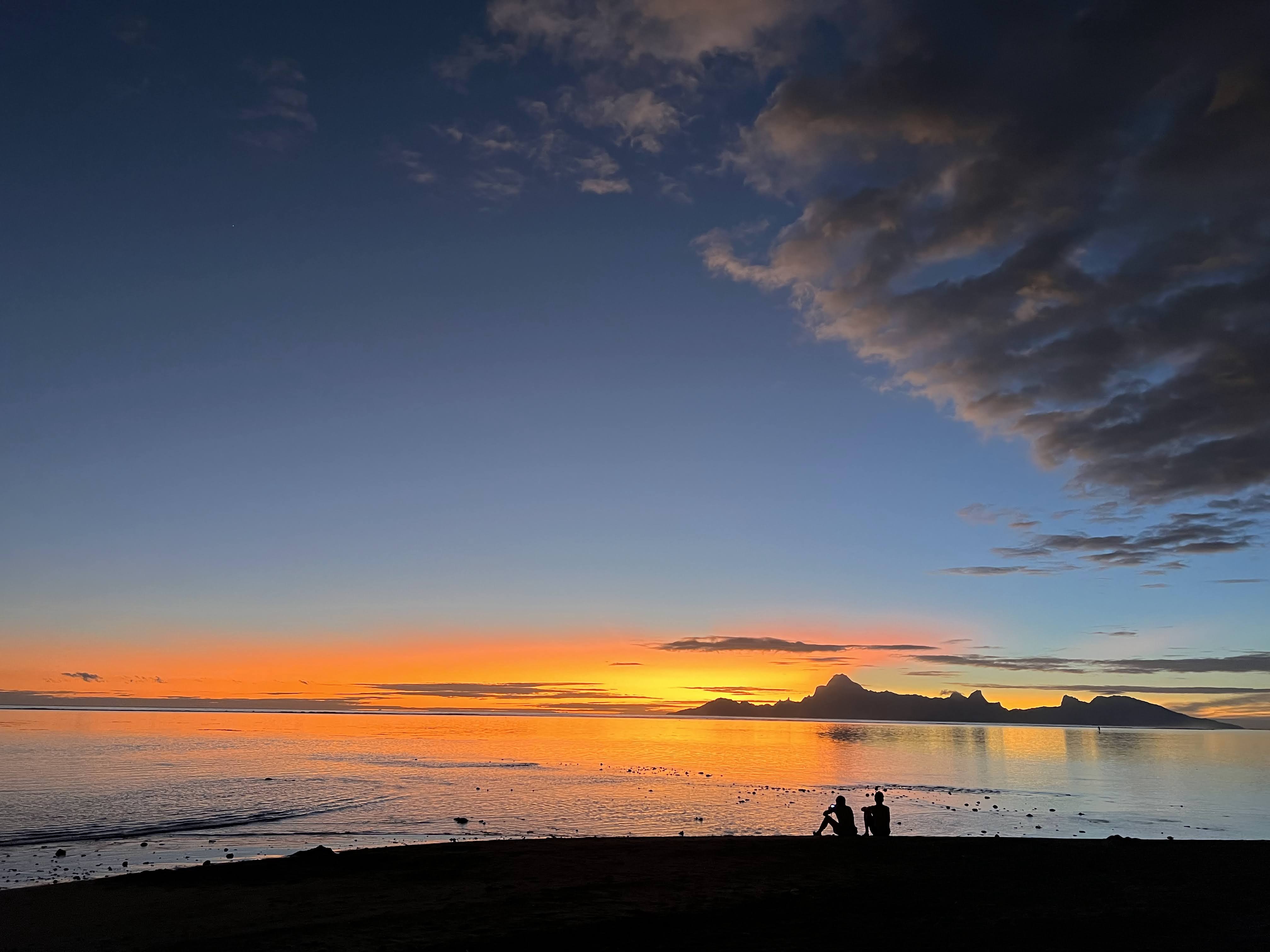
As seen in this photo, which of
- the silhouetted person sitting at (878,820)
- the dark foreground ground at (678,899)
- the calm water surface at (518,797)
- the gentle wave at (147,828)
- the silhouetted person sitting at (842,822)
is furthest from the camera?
the calm water surface at (518,797)

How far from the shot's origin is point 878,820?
34188mm

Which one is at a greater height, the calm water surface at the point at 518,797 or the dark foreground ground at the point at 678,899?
the dark foreground ground at the point at 678,899

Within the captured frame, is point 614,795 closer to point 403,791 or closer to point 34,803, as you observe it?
point 403,791

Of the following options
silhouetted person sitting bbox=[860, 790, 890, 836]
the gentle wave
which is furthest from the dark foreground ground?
the gentle wave

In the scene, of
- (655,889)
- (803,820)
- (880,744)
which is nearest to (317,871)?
(655,889)

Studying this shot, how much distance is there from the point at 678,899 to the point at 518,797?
42892 mm

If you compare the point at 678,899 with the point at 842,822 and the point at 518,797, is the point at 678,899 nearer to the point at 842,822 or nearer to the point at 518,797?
the point at 842,822

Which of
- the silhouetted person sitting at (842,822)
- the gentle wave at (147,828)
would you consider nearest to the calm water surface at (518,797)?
the gentle wave at (147,828)

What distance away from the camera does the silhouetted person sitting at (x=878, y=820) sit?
33844 mm

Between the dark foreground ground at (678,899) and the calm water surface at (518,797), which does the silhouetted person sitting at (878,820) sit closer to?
the dark foreground ground at (678,899)

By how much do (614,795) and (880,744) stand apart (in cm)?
11878

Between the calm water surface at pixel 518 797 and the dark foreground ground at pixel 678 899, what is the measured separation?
997 centimetres

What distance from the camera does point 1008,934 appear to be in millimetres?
18047

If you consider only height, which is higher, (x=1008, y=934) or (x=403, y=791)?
(x=1008, y=934)
